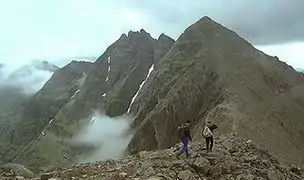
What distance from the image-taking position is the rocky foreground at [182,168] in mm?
31219

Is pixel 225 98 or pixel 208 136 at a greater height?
pixel 225 98

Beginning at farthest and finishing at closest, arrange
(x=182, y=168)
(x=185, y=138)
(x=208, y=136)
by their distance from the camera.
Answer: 1. (x=208, y=136)
2. (x=185, y=138)
3. (x=182, y=168)

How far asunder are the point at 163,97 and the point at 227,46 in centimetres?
3368

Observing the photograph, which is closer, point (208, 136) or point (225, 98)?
point (208, 136)

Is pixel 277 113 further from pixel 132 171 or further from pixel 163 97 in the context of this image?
pixel 132 171

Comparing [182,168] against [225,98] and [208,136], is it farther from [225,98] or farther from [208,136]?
[225,98]

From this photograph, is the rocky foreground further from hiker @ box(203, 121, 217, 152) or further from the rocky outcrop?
the rocky outcrop

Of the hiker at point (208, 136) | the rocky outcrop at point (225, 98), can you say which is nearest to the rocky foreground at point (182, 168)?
the hiker at point (208, 136)

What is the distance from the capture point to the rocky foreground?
3122cm

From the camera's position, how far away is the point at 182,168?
32.2 metres

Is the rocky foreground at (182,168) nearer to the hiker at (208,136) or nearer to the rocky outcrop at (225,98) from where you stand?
the hiker at (208,136)

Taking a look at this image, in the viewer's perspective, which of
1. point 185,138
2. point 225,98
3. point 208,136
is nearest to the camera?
point 185,138

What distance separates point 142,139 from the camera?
6471 inches

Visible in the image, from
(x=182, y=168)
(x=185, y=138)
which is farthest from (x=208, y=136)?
(x=182, y=168)
